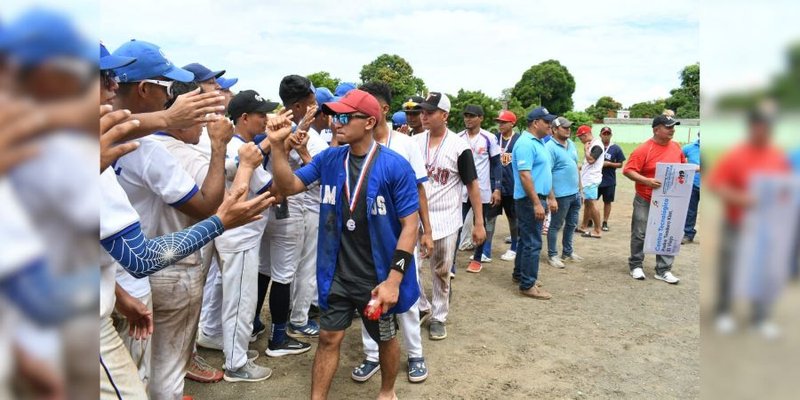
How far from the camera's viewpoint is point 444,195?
15.1ft

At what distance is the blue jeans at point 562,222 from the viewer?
6.84 meters

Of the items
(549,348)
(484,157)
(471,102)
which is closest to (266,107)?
(549,348)

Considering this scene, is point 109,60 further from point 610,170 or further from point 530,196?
point 610,170

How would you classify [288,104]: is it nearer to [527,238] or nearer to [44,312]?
[527,238]

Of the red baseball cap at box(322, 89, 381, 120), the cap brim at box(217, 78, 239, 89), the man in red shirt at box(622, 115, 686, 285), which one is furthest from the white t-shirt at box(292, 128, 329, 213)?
the man in red shirt at box(622, 115, 686, 285)

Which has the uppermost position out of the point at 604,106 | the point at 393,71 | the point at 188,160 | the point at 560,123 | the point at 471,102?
the point at 393,71

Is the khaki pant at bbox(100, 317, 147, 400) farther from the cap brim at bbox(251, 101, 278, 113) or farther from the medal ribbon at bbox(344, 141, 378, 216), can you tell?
the cap brim at bbox(251, 101, 278, 113)

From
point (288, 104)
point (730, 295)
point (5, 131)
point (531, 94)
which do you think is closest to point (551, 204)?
point (288, 104)

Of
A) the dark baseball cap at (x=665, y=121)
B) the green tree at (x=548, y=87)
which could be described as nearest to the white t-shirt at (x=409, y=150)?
the dark baseball cap at (x=665, y=121)

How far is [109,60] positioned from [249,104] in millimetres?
1655

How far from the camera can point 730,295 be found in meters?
0.67

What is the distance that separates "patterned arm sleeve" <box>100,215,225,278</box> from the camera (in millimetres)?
1807

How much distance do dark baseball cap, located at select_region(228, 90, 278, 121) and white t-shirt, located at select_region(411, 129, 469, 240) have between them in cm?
156

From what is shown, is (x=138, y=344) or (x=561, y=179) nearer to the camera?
(x=138, y=344)
